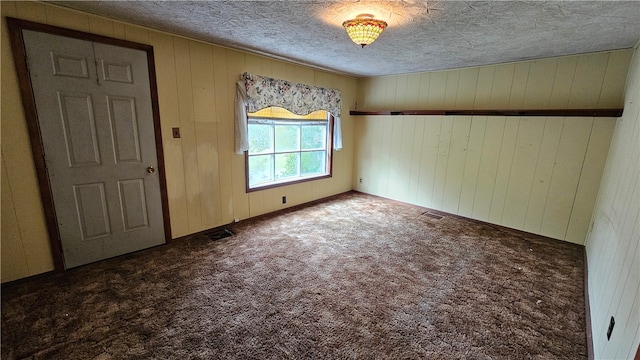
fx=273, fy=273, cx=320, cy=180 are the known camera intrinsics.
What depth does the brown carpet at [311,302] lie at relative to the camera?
5.61 feet

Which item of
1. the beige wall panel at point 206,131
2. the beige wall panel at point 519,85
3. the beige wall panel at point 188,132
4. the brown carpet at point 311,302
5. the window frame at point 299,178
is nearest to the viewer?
the brown carpet at point 311,302

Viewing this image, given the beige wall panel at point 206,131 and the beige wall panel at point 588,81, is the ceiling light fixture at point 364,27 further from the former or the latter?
the beige wall panel at point 588,81

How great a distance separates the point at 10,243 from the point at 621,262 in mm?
4198

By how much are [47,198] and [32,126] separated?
23.2 inches

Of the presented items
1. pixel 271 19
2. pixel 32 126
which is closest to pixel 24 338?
pixel 32 126

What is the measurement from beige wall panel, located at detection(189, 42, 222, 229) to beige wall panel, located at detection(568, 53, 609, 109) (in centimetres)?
412

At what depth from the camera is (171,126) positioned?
114 inches

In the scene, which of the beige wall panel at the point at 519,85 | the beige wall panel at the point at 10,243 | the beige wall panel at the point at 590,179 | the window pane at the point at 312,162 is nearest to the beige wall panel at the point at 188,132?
the beige wall panel at the point at 10,243

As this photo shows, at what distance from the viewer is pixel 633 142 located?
1868 millimetres

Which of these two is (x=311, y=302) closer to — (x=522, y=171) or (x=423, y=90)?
(x=522, y=171)

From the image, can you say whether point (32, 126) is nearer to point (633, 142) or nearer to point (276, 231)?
point (276, 231)

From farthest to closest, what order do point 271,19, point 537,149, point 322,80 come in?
point 322,80
point 537,149
point 271,19

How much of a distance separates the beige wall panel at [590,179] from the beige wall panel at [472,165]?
1.07 m

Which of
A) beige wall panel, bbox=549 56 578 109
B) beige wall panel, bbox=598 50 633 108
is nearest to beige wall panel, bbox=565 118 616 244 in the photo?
beige wall panel, bbox=598 50 633 108
